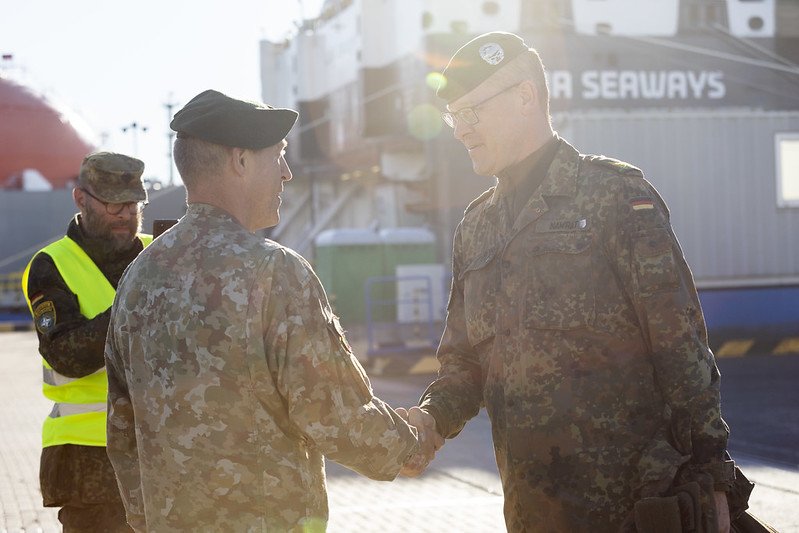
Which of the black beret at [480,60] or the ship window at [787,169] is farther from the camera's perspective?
the ship window at [787,169]

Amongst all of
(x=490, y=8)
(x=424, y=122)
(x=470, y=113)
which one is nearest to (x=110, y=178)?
(x=470, y=113)

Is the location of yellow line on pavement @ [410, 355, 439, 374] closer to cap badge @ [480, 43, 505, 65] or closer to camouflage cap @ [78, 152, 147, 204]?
camouflage cap @ [78, 152, 147, 204]

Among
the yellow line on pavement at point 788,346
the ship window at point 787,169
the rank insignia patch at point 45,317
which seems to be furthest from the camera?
the ship window at point 787,169

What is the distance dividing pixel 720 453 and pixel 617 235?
25.3 inches

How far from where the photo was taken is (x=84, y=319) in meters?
4.00

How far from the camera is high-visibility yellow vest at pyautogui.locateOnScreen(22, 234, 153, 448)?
4.12 meters

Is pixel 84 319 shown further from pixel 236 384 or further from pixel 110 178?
pixel 236 384

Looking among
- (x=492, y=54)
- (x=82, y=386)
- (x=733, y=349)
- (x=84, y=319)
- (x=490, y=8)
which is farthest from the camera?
(x=490, y=8)

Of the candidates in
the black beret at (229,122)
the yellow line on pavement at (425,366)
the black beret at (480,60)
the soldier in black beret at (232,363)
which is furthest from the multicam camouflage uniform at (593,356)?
the yellow line on pavement at (425,366)

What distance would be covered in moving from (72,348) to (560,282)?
1.75 metres

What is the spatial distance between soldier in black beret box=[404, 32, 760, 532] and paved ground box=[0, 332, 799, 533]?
12.4 feet

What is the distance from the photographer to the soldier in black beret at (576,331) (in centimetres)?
295

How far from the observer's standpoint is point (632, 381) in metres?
3.06

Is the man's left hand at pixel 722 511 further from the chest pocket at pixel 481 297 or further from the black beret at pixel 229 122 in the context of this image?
the black beret at pixel 229 122
